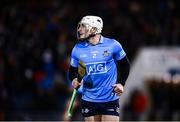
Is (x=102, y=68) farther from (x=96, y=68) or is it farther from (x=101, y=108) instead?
(x=101, y=108)

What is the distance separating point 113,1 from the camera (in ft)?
64.3

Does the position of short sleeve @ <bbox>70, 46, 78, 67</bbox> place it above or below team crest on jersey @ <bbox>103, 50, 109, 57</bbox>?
below

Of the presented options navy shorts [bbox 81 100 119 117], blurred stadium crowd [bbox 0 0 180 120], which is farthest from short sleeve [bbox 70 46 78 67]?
blurred stadium crowd [bbox 0 0 180 120]

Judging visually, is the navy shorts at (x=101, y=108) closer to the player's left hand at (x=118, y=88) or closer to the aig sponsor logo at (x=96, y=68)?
the player's left hand at (x=118, y=88)

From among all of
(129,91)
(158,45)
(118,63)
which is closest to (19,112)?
(129,91)

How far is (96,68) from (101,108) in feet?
1.65

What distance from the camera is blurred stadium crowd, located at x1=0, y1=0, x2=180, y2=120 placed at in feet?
56.6

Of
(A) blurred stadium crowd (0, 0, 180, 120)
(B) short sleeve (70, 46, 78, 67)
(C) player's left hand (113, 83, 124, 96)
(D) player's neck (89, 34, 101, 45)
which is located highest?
(D) player's neck (89, 34, 101, 45)

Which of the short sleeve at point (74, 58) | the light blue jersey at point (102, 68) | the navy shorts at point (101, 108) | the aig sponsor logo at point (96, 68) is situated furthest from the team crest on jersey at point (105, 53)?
the navy shorts at point (101, 108)

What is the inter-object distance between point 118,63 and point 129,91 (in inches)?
355

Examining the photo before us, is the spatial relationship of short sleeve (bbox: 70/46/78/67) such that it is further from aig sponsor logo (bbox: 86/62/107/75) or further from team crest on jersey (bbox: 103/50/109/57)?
team crest on jersey (bbox: 103/50/109/57)

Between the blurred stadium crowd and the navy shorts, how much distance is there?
22.6 ft

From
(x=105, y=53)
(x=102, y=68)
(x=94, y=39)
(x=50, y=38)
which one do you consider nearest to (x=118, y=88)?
(x=102, y=68)

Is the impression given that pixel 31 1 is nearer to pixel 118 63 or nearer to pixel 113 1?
pixel 113 1
